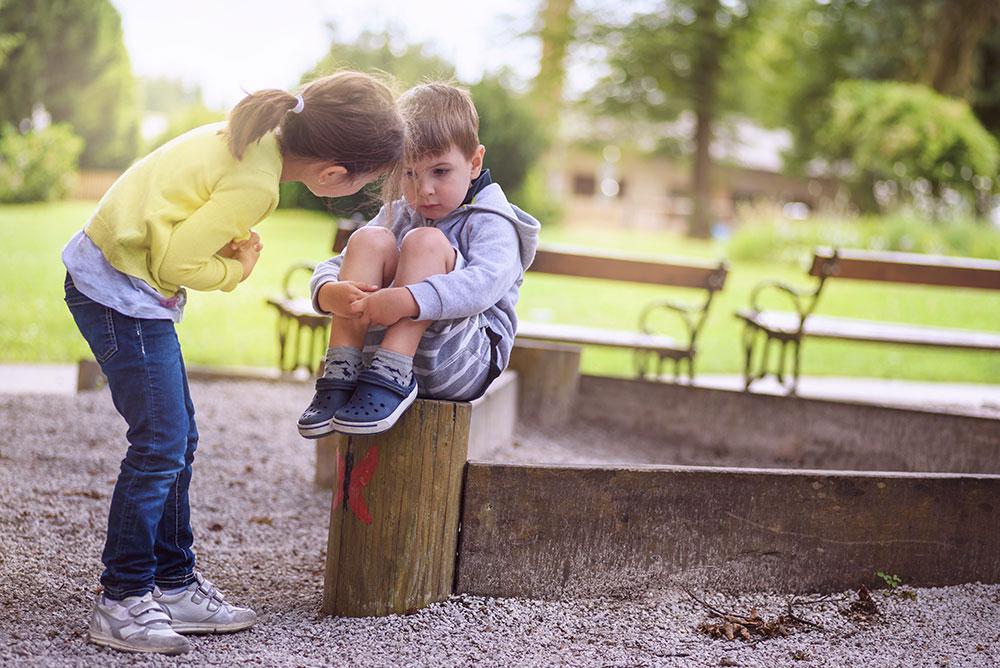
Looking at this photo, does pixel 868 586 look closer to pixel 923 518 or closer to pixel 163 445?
pixel 923 518

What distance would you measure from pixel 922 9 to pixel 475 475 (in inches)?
843

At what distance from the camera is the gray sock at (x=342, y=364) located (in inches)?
111

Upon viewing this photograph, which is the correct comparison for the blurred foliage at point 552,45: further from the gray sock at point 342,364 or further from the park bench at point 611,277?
the gray sock at point 342,364

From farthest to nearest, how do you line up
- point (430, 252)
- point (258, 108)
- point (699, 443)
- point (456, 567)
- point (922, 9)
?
1. point (922, 9)
2. point (699, 443)
3. point (456, 567)
4. point (430, 252)
5. point (258, 108)

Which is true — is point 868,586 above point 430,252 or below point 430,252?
below

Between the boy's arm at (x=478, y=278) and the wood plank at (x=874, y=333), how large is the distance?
379 cm

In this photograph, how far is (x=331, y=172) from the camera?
8.84ft

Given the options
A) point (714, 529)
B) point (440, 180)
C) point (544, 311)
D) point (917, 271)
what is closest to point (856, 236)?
point (544, 311)

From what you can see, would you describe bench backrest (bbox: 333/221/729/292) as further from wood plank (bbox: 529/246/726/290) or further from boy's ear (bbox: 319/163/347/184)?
boy's ear (bbox: 319/163/347/184)

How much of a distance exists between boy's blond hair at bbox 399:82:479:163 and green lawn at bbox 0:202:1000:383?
17.0 feet

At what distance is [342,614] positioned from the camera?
288cm

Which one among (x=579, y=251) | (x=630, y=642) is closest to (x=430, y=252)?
(x=630, y=642)

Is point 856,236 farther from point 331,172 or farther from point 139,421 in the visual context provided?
point 139,421

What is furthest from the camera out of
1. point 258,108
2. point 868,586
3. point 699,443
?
point 699,443
